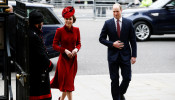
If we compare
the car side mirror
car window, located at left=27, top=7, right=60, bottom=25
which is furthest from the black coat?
the car side mirror

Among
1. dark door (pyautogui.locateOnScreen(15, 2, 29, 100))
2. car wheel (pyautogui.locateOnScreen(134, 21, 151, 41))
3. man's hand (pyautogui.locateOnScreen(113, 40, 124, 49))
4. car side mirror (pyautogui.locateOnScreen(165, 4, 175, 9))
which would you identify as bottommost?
car wheel (pyautogui.locateOnScreen(134, 21, 151, 41))

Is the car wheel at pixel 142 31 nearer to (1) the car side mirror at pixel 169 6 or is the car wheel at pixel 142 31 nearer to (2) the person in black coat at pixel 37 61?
(1) the car side mirror at pixel 169 6

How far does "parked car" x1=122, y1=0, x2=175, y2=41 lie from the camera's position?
1609 centimetres

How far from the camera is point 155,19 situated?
1619cm

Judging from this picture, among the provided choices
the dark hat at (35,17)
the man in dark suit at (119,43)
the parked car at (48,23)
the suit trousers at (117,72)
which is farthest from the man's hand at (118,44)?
the parked car at (48,23)

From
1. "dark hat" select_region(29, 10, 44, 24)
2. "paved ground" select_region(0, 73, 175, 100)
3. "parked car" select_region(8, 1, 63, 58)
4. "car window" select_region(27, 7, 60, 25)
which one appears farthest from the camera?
"car window" select_region(27, 7, 60, 25)

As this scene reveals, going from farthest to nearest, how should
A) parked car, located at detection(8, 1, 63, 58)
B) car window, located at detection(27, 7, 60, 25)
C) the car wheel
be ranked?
the car wheel, car window, located at detection(27, 7, 60, 25), parked car, located at detection(8, 1, 63, 58)

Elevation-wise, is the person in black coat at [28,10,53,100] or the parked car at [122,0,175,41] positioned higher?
the person in black coat at [28,10,53,100]

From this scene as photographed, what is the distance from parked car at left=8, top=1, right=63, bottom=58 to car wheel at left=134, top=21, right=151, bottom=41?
6.88 metres

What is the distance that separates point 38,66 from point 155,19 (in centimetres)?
1196

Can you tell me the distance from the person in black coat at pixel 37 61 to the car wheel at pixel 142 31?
11804mm

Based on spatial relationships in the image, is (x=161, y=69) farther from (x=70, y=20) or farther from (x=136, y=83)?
(x=70, y=20)

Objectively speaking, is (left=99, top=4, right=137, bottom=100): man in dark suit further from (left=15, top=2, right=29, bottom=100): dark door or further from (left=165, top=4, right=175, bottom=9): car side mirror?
(left=165, top=4, right=175, bottom=9): car side mirror

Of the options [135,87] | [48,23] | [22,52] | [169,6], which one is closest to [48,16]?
[48,23]
